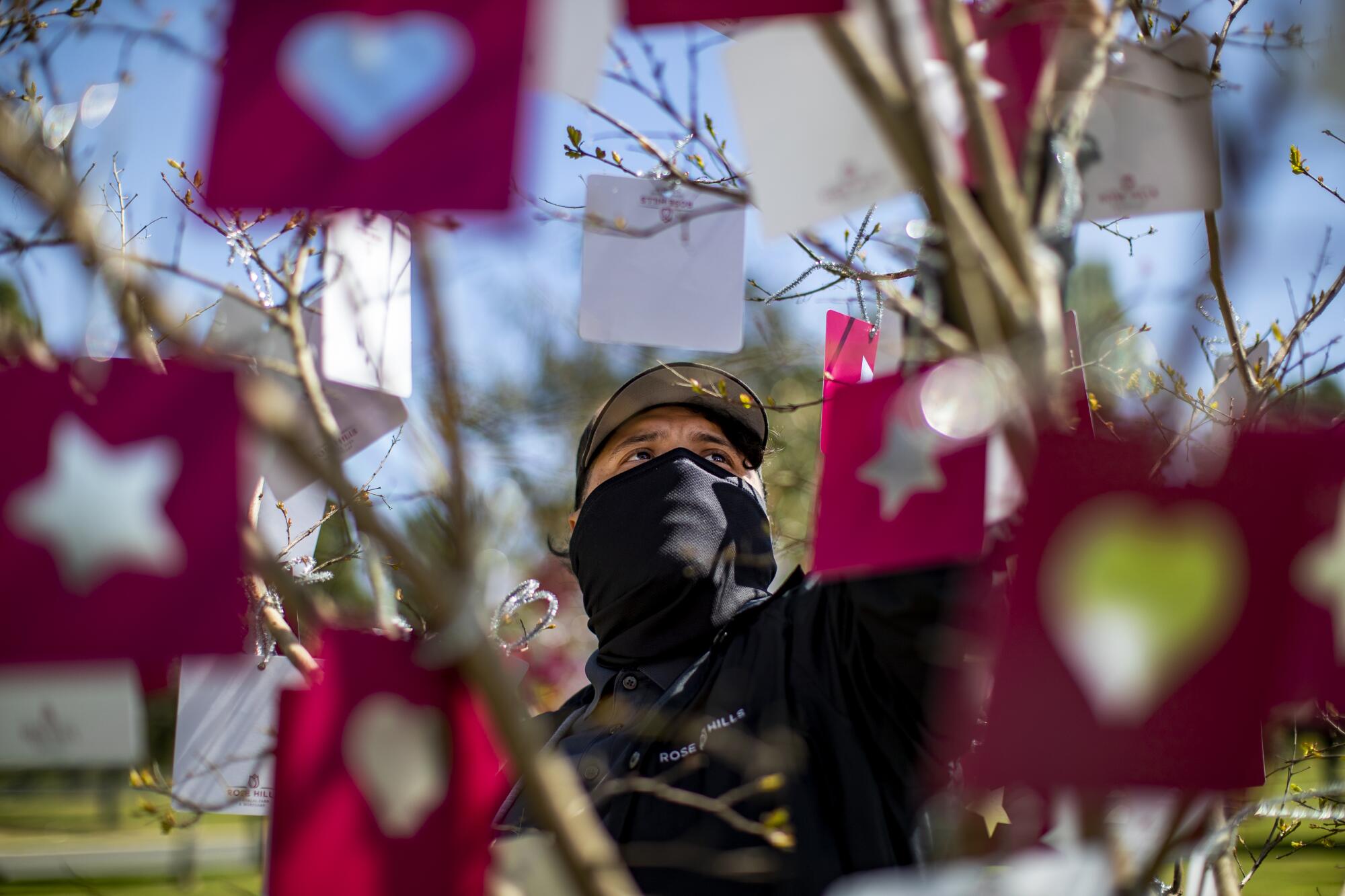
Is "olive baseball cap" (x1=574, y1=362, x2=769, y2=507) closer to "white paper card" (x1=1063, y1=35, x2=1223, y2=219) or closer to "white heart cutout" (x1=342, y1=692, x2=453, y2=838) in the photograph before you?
"white paper card" (x1=1063, y1=35, x2=1223, y2=219)

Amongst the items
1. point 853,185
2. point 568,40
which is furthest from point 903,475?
point 568,40

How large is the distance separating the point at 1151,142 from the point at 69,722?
1147 mm

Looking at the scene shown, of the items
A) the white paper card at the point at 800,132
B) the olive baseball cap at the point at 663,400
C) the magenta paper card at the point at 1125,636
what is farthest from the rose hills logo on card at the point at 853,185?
the olive baseball cap at the point at 663,400

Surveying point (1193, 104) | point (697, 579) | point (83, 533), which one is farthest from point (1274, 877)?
point (83, 533)

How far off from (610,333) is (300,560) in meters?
0.85

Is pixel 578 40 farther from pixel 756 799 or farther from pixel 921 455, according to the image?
pixel 756 799

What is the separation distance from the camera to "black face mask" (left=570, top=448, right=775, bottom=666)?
1916 millimetres

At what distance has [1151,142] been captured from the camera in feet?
3.73

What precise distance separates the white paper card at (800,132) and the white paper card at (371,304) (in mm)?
482

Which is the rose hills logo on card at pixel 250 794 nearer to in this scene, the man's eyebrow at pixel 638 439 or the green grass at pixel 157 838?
the green grass at pixel 157 838

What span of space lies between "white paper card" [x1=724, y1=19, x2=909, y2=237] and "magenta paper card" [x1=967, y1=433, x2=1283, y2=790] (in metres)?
0.30

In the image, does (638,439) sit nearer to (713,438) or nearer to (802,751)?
(713,438)

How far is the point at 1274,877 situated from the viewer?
909 cm

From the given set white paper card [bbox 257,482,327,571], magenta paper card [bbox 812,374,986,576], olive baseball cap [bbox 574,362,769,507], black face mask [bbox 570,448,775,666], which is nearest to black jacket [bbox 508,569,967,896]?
black face mask [bbox 570,448,775,666]
